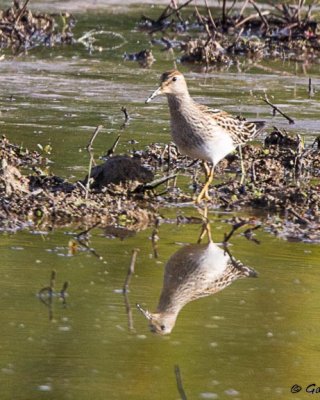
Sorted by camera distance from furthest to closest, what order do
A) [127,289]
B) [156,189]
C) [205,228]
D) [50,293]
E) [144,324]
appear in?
[156,189], [205,228], [127,289], [50,293], [144,324]

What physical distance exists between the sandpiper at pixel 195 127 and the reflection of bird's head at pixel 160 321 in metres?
2.87

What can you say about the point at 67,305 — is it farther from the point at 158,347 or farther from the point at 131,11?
the point at 131,11

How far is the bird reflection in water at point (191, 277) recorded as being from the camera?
690cm

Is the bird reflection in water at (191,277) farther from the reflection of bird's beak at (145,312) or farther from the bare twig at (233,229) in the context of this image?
the bare twig at (233,229)

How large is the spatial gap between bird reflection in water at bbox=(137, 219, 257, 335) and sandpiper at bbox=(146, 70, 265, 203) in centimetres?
147

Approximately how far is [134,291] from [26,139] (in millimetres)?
4825

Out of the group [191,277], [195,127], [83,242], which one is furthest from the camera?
[195,127]

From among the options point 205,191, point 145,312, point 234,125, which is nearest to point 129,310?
point 145,312

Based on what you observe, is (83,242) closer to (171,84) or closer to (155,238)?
(155,238)

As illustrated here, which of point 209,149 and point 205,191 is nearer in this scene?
point 205,191

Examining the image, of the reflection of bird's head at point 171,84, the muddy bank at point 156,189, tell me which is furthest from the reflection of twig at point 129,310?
the reflection of bird's head at point 171,84

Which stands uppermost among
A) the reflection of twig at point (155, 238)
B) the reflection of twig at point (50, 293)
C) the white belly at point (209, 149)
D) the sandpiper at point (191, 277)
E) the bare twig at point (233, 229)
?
the white belly at point (209, 149)

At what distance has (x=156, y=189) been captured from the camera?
10.0 meters

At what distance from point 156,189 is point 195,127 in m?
0.57
